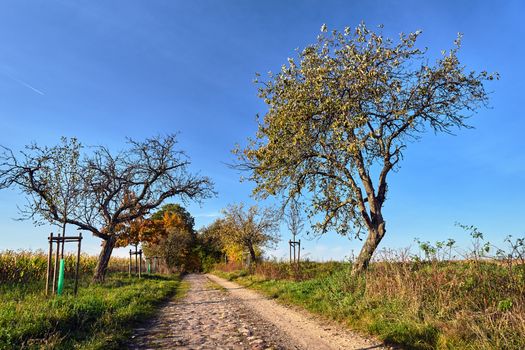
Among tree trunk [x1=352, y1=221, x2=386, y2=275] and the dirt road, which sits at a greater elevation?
tree trunk [x1=352, y1=221, x2=386, y2=275]

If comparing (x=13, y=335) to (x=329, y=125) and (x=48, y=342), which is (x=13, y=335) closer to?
(x=48, y=342)

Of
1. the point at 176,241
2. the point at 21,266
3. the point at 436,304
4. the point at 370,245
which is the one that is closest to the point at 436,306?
the point at 436,304

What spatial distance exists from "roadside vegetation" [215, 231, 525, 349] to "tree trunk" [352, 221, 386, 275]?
2.19 metres

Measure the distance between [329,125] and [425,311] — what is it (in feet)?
28.8

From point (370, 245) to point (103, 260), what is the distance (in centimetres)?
1711

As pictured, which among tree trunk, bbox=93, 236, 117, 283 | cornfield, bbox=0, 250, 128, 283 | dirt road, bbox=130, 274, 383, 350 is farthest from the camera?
tree trunk, bbox=93, 236, 117, 283

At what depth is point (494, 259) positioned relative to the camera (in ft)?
29.7

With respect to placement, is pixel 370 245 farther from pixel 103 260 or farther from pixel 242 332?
pixel 103 260

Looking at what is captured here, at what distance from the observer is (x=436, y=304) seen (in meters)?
8.66

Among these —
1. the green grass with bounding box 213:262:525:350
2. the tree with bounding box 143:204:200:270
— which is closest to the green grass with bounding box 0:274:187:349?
the green grass with bounding box 213:262:525:350

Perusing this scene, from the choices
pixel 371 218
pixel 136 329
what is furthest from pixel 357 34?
pixel 136 329

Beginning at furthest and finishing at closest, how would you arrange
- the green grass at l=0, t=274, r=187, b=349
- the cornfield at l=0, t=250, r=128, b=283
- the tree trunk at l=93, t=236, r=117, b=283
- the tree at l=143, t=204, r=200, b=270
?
the tree at l=143, t=204, r=200, b=270, the tree trunk at l=93, t=236, r=117, b=283, the cornfield at l=0, t=250, r=128, b=283, the green grass at l=0, t=274, r=187, b=349

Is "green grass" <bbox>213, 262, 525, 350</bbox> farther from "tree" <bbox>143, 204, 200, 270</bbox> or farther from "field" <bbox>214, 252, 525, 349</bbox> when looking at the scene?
"tree" <bbox>143, 204, 200, 270</bbox>

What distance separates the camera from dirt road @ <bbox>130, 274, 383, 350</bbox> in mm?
7480
